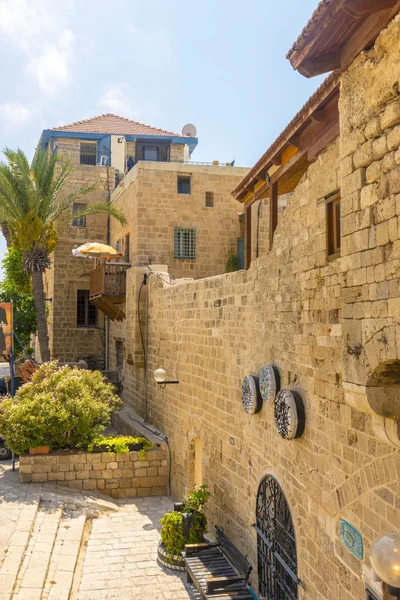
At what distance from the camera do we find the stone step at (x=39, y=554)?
25.8ft

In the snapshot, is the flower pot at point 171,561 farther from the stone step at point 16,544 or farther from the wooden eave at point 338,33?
the wooden eave at point 338,33

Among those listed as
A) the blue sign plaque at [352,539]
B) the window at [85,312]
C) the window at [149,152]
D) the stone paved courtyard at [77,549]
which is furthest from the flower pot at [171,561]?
the window at [149,152]

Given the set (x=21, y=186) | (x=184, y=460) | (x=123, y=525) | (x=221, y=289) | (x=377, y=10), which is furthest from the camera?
(x=21, y=186)

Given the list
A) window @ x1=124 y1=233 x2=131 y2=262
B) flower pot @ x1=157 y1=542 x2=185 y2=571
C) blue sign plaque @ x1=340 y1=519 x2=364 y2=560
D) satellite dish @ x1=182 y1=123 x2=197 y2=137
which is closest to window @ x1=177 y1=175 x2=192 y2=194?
window @ x1=124 y1=233 x2=131 y2=262

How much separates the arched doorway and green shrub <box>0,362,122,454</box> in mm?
5818

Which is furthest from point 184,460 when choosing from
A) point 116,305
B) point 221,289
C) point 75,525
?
point 116,305

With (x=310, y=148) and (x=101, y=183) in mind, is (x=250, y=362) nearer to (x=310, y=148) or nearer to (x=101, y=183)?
(x=310, y=148)

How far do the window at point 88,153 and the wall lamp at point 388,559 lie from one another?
85.9ft

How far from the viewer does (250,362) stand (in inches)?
336

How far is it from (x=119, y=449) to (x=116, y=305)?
7.03 metres

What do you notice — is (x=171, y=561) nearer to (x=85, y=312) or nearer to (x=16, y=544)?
(x=16, y=544)

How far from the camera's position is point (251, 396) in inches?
317

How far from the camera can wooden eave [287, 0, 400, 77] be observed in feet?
12.5

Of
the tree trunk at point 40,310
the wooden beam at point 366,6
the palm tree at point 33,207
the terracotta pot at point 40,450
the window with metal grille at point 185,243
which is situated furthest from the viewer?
the window with metal grille at point 185,243
